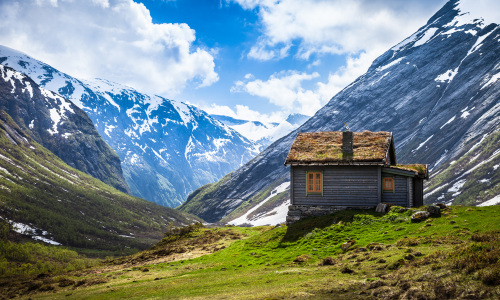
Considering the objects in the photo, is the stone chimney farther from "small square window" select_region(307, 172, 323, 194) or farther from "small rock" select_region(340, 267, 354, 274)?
"small rock" select_region(340, 267, 354, 274)

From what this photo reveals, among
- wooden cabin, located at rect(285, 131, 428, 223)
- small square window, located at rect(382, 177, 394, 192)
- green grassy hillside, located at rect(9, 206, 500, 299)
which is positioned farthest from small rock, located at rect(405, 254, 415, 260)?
small square window, located at rect(382, 177, 394, 192)

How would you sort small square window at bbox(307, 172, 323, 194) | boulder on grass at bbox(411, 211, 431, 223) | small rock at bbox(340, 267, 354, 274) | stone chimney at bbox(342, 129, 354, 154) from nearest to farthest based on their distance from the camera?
small rock at bbox(340, 267, 354, 274), boulder on grass at bbox(411, 211, 431, 223), small square window at bbox(307, 172, 323, 194), stone chimney at bbox(342, 129, 354, 154)

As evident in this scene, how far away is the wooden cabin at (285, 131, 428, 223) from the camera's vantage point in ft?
119

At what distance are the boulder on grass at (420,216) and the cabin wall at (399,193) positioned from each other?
27.8 ft

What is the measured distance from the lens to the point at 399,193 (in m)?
36.2

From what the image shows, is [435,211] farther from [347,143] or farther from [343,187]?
[347,143]

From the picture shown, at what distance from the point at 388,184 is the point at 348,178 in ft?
13.7

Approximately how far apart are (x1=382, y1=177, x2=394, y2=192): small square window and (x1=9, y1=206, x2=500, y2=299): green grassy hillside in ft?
15.0

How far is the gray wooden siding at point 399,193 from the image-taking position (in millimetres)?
36062

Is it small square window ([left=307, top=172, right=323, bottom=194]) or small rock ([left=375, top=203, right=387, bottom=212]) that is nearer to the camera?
small rock ([left=375, top=203, right=387, bottom=212])

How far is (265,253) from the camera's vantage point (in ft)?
98.4

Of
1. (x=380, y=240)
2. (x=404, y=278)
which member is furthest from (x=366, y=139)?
(x=404, y=278)

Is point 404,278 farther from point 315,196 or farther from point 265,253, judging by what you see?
point 315,196

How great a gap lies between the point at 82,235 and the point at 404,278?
208 meters
